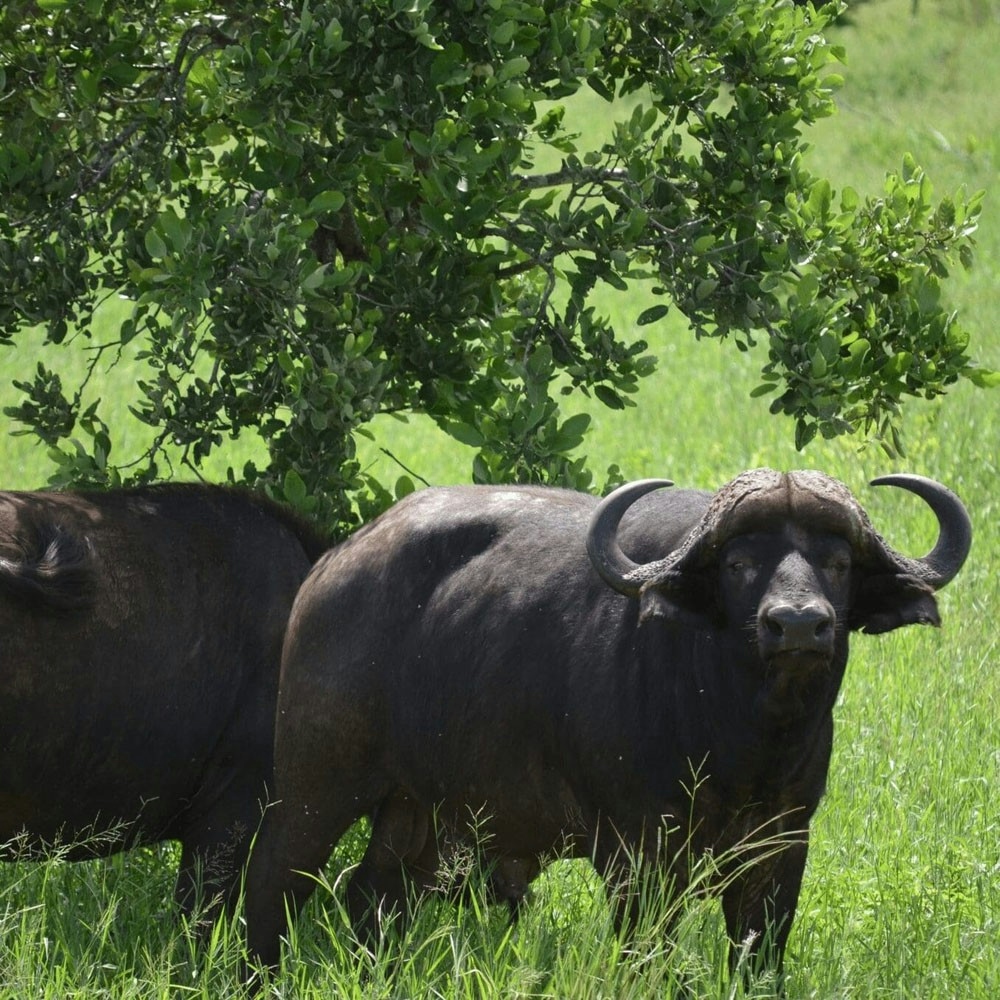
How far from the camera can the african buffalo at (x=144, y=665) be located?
5.49 metres

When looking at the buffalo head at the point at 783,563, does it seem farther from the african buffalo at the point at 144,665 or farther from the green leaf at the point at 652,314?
the african buffalo at the point at 144,665

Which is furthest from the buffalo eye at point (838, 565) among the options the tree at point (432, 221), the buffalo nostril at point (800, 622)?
the tree at point (432, 221)

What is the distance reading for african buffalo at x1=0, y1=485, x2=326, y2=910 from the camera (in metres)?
5.49

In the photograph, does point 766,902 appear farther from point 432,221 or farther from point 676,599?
point 432,221

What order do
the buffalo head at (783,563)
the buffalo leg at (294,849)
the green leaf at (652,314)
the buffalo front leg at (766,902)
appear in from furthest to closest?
the green leaf at (652,314)
the buffalo leg at (294,849)
the buffalo front leg at (766,902)
the buffalo head at (783,563)

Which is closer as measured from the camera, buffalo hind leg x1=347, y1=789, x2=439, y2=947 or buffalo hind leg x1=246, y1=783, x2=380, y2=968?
buffalo hind leg x1=246, y1=783, x2=380, y2=968

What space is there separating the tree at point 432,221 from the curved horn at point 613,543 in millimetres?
1192

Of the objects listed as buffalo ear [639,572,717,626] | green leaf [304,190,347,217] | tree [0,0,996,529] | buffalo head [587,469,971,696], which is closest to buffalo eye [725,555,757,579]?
buffalo head [587,469,971,696]

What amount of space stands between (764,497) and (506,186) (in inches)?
76.3

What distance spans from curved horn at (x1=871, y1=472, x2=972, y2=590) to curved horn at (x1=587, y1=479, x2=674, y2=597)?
2.14 ft

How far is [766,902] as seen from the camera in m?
4.74

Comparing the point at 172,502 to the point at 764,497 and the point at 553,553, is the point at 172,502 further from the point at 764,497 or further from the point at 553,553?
the point at 764,497

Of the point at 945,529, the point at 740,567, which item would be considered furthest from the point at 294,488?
the point at 945,529

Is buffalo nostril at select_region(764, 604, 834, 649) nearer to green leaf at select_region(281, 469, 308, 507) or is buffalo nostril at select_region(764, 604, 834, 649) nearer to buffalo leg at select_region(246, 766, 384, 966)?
buffalo leg at select_region(246, 766, 384, 966)
